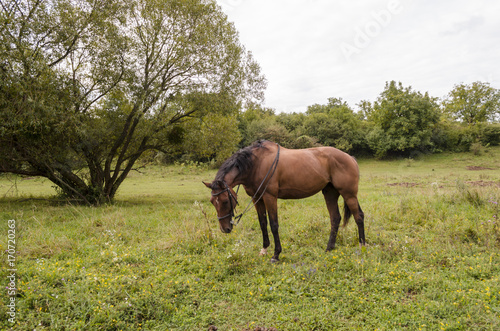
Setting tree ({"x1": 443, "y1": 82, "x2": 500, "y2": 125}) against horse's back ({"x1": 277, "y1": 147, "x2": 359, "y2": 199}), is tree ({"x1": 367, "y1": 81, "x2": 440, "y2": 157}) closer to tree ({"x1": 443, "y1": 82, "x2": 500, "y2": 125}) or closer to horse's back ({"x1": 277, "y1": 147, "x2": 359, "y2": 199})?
tree ({"x1": 443, "y1": 82, "x2": 500, "y2": 125})

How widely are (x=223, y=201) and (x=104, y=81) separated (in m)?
9.34

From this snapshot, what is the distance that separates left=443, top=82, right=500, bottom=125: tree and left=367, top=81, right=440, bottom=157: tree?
13.7 m

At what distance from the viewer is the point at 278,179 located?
18.4 feet

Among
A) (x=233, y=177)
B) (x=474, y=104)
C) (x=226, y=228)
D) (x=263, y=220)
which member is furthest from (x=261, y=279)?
(x=474, y=104)

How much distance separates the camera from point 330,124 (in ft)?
128

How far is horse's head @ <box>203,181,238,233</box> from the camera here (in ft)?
16.4

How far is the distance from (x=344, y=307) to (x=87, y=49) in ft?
40.3

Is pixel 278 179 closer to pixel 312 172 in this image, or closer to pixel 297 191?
pixel 297 191

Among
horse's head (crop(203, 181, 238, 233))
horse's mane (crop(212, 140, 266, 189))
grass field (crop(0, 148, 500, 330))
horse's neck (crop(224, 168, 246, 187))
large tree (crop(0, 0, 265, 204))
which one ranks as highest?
large tree (crop(0, 0, 265, 204))

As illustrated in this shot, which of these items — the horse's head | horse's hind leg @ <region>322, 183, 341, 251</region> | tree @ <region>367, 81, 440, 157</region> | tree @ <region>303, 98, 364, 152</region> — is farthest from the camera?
→ tree @ <region>303, 98, 364, 152</region>

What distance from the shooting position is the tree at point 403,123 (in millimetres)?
34844
